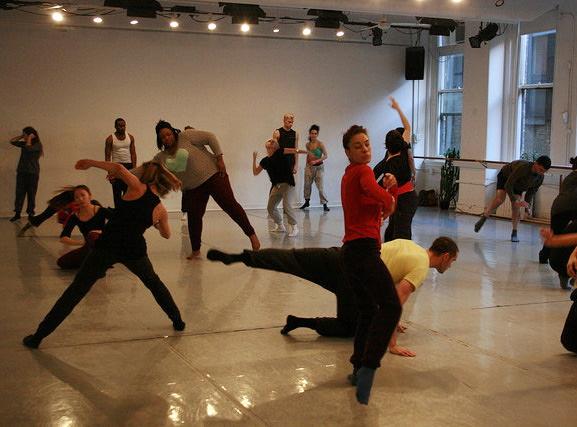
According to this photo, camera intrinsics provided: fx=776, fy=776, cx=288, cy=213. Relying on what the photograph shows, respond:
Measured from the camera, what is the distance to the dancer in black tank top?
16.4ft

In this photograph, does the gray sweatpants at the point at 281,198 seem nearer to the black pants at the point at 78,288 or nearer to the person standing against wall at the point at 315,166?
the person standing against wall at the point at 315,166

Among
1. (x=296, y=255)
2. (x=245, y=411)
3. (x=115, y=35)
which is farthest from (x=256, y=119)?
(x=245, y=411)

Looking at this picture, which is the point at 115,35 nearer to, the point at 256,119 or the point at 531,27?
the point at 256,119

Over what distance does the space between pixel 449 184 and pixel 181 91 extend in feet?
17.8

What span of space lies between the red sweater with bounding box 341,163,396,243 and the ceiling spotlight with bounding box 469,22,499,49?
10014mm

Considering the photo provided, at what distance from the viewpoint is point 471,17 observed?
12.2 meters

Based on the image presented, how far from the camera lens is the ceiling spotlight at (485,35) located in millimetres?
13195

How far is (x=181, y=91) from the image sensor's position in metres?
14.3

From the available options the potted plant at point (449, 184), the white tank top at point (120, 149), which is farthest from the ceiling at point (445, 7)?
the potted plant at point (449, 184)

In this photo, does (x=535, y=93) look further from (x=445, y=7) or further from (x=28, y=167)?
(x=28, y=167)

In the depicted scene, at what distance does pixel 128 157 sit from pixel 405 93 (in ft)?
21.2

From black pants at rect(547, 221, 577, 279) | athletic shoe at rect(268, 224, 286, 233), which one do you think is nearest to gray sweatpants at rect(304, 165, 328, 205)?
athletic shoe at rect(268, 224, 286, 233)

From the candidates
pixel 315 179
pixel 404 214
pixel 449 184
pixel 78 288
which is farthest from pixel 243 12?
pixel 78 288

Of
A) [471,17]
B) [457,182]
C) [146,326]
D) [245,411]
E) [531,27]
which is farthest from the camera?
[457,182]
